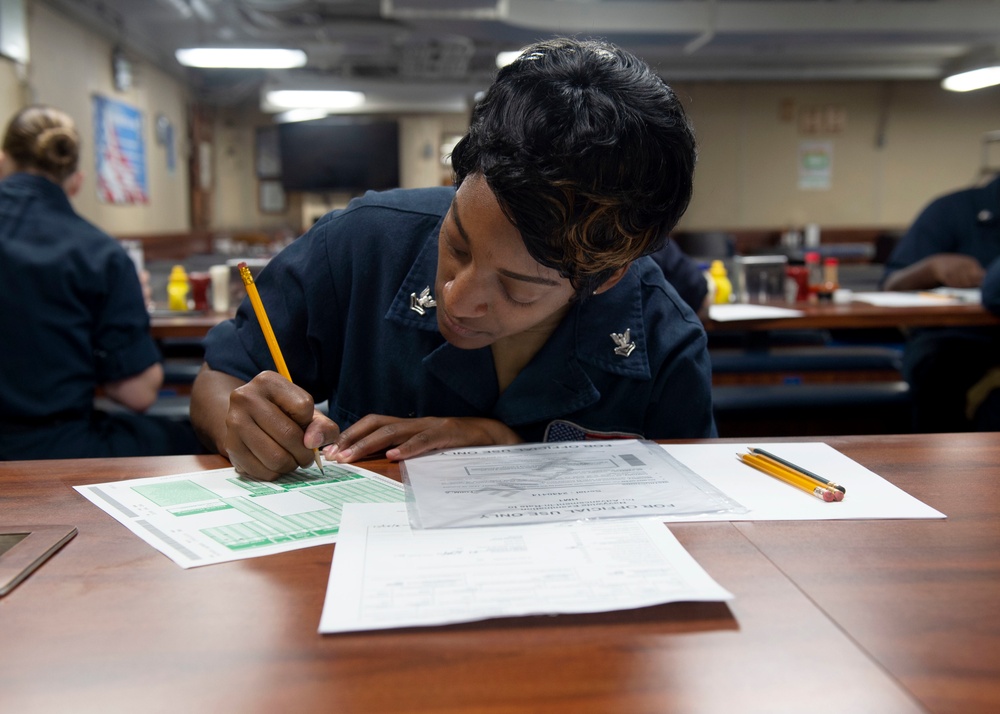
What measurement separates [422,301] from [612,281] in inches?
10.9

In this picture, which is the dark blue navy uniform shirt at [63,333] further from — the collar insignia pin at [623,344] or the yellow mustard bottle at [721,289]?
the yellow mustard bottle at [721,289]

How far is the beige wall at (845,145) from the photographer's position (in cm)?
998

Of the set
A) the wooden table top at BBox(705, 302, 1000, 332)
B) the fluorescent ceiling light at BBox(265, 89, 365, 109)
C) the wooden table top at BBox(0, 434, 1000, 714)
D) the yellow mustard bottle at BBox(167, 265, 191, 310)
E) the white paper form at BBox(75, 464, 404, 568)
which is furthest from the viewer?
the fluorescent ceiling light at BBox(265, 89, 365, 109)

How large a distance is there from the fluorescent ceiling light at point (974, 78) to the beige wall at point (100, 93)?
763cm

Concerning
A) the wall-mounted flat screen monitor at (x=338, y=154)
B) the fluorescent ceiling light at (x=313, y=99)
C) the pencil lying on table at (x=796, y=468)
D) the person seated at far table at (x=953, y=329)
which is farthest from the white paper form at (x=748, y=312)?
the wall-mounted flat screen monitor at (x=338, y=154)

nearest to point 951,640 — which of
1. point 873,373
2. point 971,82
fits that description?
point 873,373

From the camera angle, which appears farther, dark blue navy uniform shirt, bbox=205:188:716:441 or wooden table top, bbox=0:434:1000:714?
dark blue navy uniform shirt, bbox=205:188:716:441

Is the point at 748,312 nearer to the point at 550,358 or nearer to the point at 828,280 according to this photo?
the point at 828,280

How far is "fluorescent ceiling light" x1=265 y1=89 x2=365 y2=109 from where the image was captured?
30.4ft

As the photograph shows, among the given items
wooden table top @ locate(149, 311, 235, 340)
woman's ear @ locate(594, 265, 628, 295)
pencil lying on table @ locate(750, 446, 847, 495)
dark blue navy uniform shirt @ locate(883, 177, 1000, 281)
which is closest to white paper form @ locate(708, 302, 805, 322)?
dark blue navy uniform shirt @ locate(883, 177, 1000, 281)

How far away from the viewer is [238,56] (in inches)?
278

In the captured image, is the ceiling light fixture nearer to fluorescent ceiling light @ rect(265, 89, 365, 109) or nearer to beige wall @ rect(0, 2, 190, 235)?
fluorescent ceiling light @ rect(265, 89, 365, 109)

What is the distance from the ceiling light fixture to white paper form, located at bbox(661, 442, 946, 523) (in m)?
8.57

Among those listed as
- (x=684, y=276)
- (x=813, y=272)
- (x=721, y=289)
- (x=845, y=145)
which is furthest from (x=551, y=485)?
(x=845, y=145)
